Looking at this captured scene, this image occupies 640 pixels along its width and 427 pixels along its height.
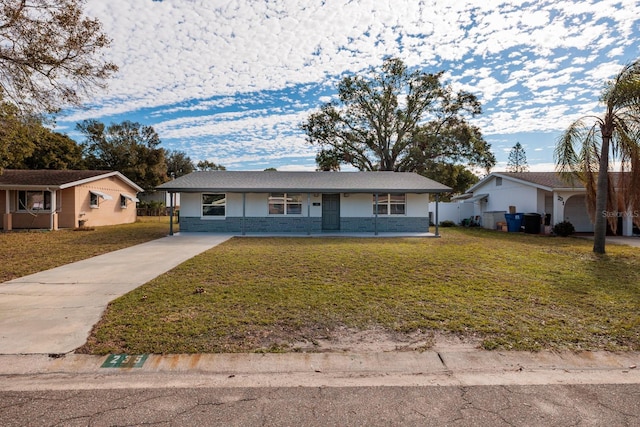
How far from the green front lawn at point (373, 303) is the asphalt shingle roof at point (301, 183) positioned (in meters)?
7.15

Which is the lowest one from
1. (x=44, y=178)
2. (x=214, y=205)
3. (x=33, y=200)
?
(x=214, y=205)

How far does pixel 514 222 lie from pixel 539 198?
5.73 ft

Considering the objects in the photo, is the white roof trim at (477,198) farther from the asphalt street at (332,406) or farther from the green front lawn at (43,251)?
the asphalt street at (332,406)

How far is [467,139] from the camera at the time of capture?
96.0ft

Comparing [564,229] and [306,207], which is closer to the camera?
[564,229]

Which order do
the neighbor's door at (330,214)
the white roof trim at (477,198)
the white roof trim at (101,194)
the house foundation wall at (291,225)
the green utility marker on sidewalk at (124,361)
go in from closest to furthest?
the green utility marker on sidewalk at (124,361), the house foundation wall at (291,225), the neighbor's door at (330,214), the white roof trim at (101,194), the white roof trim at (477,198)

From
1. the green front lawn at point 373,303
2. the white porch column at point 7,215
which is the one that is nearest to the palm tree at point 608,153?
the green front lawn at point 373,303

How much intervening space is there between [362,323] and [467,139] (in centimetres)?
2873

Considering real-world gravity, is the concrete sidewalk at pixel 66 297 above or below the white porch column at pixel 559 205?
below

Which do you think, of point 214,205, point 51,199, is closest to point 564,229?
point 214,205

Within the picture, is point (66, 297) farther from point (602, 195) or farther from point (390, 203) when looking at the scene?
point (602, 195)

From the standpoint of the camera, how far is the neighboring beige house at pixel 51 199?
18.1 meters

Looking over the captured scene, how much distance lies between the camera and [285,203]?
679 inches

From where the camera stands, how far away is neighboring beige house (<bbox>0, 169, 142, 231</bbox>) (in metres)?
18.1
